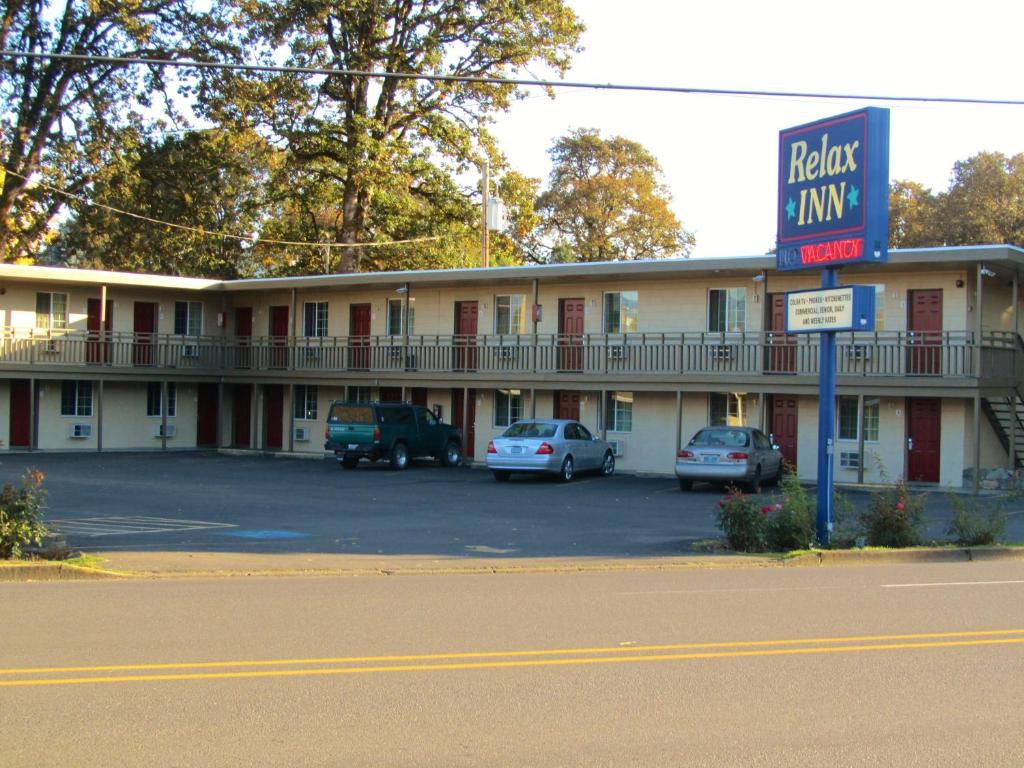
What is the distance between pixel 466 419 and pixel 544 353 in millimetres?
3833

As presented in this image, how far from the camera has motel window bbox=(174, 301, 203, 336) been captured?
43000 millimetres

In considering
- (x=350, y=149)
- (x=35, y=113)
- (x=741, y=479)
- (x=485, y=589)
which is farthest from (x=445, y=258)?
(x=485, y=589)

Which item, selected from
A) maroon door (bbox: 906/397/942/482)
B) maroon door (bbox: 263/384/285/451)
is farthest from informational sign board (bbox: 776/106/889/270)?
maroon door (bbox: 263/384/285/451)

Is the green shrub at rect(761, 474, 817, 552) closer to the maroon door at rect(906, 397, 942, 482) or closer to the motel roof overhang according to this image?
the motel roof overhang

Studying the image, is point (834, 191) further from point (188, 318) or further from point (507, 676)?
point (188, 318)

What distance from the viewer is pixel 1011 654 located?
947 cm

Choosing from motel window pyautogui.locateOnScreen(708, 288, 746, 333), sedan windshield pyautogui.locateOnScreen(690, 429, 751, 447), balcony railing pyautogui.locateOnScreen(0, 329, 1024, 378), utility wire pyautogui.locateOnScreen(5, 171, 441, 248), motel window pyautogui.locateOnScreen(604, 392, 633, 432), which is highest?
utility wire pyautogui.locateOnScreen(5, 171, 441, 248)

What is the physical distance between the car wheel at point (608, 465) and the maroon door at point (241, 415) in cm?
1607

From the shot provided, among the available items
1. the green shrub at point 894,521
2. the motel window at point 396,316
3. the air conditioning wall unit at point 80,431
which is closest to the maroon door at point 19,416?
the air conditioning wall unit at point 80,431

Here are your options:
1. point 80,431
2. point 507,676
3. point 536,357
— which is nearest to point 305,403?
point 80,431

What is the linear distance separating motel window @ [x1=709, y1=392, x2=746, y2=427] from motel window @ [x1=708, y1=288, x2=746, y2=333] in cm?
185

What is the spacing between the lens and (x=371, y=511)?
22.6 metres

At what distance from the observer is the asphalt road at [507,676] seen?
6609mm

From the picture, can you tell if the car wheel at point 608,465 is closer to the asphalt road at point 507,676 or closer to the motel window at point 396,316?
the motel window at point 396,316
